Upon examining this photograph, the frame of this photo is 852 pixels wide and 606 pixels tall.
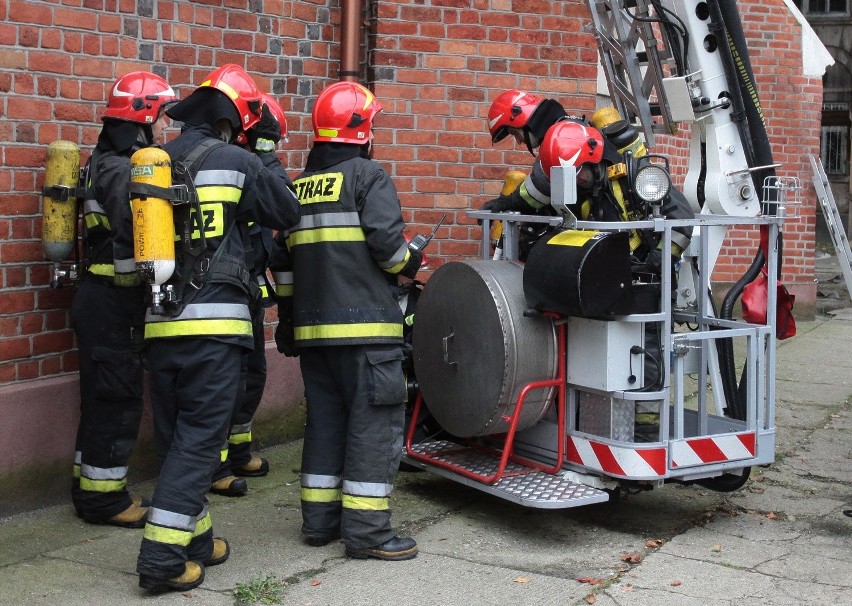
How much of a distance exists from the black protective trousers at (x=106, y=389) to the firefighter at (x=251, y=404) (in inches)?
21.7

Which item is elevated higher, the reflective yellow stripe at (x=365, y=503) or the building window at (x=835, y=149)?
the building window at (x=835, y=149)

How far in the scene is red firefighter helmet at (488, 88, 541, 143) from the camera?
6.38 meters

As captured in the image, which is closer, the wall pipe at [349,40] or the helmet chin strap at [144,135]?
the helmet chin strap at [144,135]

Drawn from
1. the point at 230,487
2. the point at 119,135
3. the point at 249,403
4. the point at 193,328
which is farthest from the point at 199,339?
the point at 249,403

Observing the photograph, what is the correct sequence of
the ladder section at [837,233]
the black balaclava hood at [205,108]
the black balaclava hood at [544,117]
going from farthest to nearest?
the ladder section at [837,233]
the black balaclava hood at [544,117]
the black balaclava hood at [205,108]

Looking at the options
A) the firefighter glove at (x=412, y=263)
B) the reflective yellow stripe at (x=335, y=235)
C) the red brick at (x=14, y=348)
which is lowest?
the red brick at (x=14, y=348)

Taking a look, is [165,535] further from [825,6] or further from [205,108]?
[825,6]

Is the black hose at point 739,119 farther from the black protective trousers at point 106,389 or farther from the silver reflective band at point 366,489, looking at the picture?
the black protective trousers at point 106,389

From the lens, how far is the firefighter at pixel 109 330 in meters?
5.47

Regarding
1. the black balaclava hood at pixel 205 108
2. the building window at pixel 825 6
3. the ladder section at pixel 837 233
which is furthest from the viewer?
the building window at pixel 825 6

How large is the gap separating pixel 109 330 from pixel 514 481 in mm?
1996

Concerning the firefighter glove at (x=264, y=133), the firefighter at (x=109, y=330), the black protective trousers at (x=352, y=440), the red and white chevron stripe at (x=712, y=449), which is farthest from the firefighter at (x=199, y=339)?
the red and white chevron stripe at (x=712, y=449)

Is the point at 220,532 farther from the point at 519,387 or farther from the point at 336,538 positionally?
the point at 519,387

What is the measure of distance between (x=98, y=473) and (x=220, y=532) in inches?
25.0
